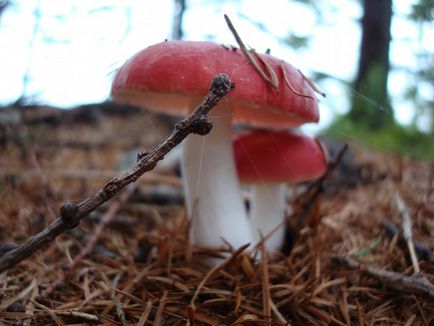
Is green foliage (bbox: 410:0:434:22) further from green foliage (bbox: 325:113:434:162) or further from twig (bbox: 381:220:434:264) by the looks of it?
green foliage (bbox: 325:113:434:162)

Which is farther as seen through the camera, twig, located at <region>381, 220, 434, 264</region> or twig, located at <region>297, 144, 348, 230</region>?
twig, located at <region>297, 144, 348, 230</region>

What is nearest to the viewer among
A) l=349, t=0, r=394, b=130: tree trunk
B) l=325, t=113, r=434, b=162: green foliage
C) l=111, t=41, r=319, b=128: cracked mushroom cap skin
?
l=111, t=41, r=319, b=128: cracked mushroom cap skin

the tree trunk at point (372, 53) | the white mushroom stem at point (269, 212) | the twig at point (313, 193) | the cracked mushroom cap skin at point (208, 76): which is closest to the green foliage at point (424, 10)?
the twig at point (313, 193)

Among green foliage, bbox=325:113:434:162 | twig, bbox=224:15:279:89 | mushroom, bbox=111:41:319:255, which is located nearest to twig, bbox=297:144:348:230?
mushroom, bbox=111:41:319:255

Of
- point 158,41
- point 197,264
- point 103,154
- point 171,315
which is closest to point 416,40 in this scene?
point 158,41

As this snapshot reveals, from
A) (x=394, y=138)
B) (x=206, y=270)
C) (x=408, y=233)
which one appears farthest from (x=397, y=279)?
(x=394, y=138)

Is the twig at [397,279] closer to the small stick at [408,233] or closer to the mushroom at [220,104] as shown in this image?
the small stick at [408,233]

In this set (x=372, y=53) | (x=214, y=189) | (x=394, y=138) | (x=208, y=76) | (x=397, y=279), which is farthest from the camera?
(x=372, y=53)

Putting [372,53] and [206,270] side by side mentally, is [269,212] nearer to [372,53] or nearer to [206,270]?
[206,270]
